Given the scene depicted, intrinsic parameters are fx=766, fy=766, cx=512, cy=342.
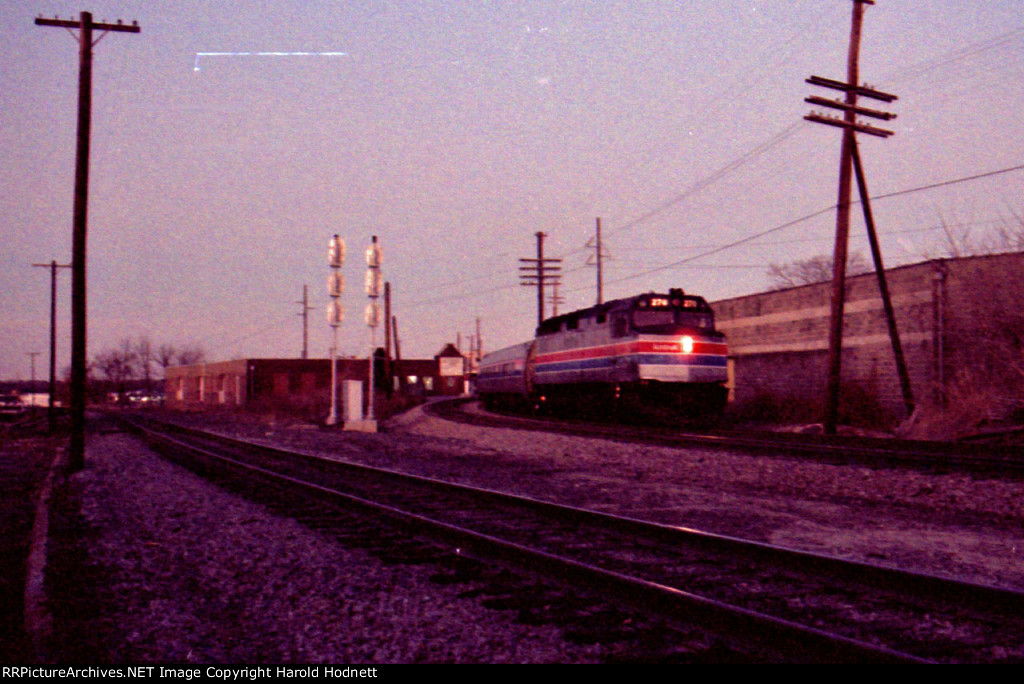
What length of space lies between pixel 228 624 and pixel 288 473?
884cm

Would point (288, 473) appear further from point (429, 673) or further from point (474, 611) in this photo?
point (429, 673)

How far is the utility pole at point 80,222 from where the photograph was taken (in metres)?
15.2

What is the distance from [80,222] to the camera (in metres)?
15.6

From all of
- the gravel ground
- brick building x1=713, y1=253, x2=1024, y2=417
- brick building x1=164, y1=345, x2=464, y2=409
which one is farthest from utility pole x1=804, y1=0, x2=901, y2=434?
brick building x1=164, y1=345, x2=464, y2=409

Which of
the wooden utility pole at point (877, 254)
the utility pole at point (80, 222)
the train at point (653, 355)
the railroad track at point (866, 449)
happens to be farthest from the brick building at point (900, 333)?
the utility pole at point (80, 222)

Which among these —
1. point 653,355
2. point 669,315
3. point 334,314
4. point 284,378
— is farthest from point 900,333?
point 284,378

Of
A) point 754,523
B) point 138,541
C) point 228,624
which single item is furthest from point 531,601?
point 138,541

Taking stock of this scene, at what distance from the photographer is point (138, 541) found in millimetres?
7641

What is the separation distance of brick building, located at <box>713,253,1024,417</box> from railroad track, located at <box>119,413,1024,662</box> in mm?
15497

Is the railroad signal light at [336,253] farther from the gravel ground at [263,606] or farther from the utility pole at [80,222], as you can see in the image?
the gravel ground at [263,606]

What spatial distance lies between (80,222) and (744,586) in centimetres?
1509

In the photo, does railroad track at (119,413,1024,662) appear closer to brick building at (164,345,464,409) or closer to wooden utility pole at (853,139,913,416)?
wooden utility pole at (853,139,913,416)

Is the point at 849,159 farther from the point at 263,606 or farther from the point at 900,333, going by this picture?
the point at 263,606

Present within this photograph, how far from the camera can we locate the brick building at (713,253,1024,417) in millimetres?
19562
